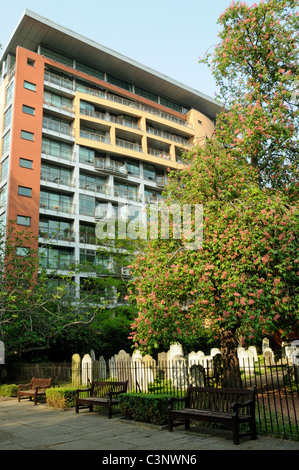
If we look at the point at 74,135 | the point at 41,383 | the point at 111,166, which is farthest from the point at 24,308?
the point at 111,166

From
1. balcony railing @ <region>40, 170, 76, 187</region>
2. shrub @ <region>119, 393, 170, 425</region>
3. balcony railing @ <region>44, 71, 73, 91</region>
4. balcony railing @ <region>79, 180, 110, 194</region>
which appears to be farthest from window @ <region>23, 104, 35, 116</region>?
shrub @ <region>119, 393, 170, 425</region>

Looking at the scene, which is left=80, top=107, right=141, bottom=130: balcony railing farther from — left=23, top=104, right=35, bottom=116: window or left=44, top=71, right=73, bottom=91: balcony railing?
left=23, top=104, right=35, bottom=116: window

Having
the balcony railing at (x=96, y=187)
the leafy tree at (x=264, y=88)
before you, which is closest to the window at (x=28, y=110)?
the balcony railing at (x=96, y=187)

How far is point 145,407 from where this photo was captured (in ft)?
30.2

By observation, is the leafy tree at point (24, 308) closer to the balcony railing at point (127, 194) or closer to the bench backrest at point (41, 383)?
the bench backrest at point (41, 383)

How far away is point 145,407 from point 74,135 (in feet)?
115

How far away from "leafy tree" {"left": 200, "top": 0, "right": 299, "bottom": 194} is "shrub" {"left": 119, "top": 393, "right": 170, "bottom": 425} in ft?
31.0

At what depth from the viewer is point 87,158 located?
4097 cm

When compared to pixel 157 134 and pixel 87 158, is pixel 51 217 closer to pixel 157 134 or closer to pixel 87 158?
pixel 87 158

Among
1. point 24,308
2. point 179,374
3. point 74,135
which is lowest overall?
point 179,374

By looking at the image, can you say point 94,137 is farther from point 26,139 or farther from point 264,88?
point 264,88

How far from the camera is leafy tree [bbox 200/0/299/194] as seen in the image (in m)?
14.9

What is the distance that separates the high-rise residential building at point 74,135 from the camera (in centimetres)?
3544
